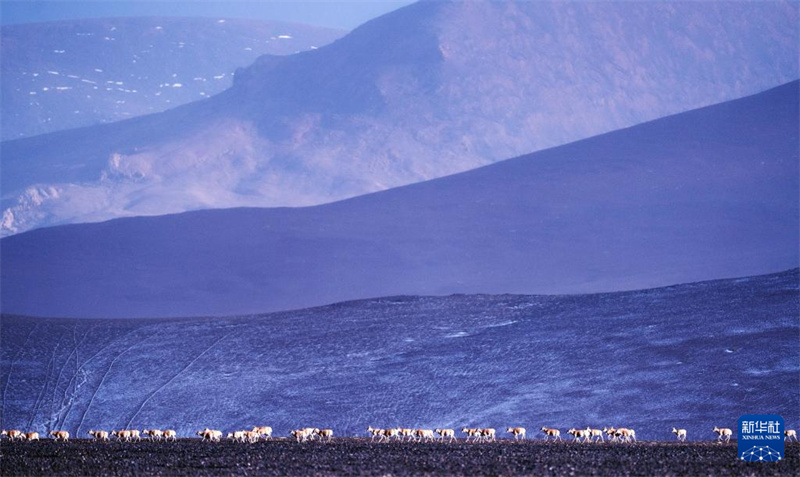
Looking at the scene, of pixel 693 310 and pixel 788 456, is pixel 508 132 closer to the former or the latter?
pixel 693 310

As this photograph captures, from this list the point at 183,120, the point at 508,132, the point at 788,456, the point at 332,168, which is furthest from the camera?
the point at 183,120

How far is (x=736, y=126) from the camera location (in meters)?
113

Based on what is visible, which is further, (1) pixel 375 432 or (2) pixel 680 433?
(1) pixel 375 432

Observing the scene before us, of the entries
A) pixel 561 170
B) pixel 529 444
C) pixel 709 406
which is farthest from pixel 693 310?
pixel 561 170

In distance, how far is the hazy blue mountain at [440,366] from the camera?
41.4 meters

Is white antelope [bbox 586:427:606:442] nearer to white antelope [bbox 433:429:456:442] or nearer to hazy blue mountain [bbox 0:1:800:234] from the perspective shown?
white antelope [bbox 433:429:456:442]

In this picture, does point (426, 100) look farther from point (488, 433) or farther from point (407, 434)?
point (407, 434)

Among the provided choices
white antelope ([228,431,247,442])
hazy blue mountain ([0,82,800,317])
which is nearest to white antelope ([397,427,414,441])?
white antelope ([228,431,247,442])

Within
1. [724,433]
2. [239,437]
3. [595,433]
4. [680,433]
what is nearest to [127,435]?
[239,437]

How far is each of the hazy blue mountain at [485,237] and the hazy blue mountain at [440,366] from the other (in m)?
23.0

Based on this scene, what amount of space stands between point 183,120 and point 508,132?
177 feet

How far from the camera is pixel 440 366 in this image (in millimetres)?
48219

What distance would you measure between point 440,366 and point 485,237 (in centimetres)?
5020

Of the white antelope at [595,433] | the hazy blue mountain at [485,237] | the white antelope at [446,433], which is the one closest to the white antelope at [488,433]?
the white antelope at [446,433]
